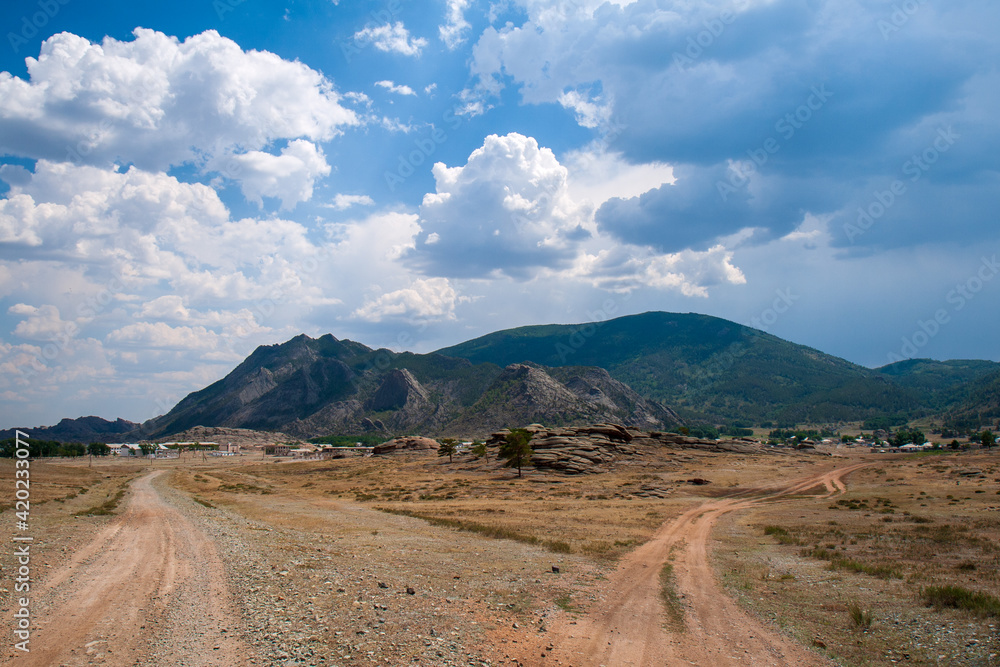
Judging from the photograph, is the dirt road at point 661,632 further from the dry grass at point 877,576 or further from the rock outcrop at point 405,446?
the rock outcrop at point 405,446

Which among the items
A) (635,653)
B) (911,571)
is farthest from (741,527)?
(635,653)

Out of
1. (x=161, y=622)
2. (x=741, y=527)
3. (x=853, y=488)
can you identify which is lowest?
(x=853, y=488)

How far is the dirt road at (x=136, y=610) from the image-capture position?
10.0 metres

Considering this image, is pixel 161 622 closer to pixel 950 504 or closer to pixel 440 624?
pixel 440 624

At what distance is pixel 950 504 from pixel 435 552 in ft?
130

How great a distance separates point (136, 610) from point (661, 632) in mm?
12865

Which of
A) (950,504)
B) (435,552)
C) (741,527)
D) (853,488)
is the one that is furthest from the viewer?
(853,488)

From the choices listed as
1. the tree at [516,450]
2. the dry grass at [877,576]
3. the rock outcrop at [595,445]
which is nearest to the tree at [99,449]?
the rock outcrop at [595,445]

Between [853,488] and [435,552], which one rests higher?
[435,552]

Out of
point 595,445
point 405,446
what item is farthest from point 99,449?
point 595,445

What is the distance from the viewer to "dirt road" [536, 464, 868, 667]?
11469mm

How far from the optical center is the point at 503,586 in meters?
16.3

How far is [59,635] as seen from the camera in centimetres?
1077

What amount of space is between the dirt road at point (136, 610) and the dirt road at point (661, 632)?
24.5ft
